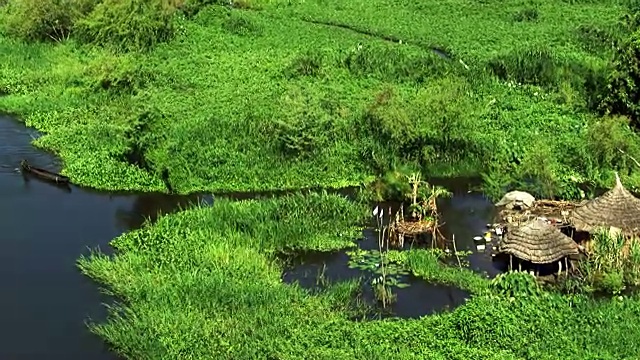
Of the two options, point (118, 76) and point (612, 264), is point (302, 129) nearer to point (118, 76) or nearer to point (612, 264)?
point (118, 76)

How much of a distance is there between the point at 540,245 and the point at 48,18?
77.9 ft

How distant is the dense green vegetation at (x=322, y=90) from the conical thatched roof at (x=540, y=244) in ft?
12.7

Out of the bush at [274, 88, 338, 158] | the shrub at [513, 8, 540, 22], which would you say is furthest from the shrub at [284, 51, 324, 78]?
the shrub at [513, 8, 540, 22]

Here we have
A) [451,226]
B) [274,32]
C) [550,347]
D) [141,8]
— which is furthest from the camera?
[274,32]

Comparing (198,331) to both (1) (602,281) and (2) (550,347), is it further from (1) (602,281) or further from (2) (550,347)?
(1) (602,281)

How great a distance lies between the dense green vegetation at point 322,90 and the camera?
22734mm

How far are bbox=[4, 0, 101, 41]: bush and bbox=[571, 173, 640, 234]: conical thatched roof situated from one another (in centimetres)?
2262

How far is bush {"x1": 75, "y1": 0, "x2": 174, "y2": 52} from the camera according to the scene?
1251 inches

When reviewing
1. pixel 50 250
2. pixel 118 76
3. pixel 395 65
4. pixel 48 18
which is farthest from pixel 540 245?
pixel 48 18

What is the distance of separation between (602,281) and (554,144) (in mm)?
7943

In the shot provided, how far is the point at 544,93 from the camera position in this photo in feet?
89.0

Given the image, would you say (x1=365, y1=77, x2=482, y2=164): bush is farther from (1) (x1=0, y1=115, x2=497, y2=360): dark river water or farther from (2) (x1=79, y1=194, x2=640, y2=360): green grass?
(2) (x1=79, y1=194, x2=640, y2=360): green grass

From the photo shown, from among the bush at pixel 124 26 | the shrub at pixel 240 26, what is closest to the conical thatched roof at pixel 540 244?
the bush at pixel 124 26

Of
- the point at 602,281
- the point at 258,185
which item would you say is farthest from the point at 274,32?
the point at 602,281
